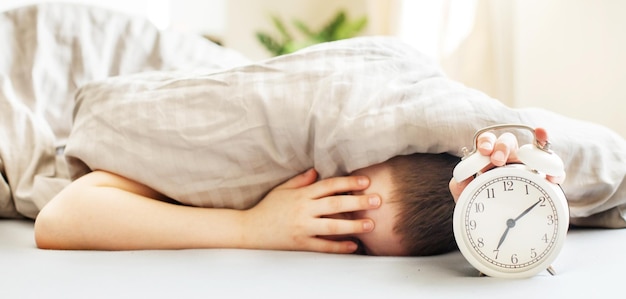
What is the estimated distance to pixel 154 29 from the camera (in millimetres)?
1665

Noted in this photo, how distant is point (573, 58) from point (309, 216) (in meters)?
1.13

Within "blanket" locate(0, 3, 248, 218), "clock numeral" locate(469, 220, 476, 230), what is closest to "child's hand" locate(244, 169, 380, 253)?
"clock numeral" locate(469, 220, 476, 230)

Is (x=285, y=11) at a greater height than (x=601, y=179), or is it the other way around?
(x=601, y=179)

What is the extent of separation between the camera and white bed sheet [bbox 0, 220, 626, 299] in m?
0.72

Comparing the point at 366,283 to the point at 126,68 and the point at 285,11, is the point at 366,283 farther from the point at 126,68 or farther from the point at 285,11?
the point at 285,11

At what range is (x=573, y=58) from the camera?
1.79 m

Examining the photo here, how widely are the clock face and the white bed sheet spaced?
0.03 m

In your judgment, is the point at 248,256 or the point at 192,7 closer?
the point at 248,256

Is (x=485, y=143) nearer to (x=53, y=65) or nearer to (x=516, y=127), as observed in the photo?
(x=516, y=127)

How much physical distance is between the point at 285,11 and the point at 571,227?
10.3 ft

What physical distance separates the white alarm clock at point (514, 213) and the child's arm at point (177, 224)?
0.22m

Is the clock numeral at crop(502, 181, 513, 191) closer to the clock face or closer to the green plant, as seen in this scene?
the clock face

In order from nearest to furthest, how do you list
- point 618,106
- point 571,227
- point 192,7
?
1. point 571,227
2. point 618,106
3. point 192,7

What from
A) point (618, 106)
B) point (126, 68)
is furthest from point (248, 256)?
point (618, 106)
